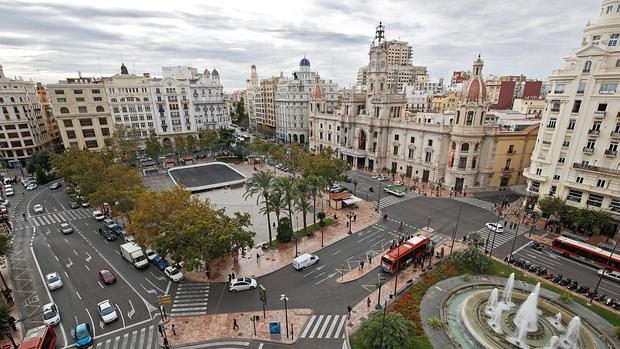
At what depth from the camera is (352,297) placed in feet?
118

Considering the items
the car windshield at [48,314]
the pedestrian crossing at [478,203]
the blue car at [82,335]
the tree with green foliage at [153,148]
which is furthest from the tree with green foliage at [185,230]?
the tree with green foliage at [153,148]

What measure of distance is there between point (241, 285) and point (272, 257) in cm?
811

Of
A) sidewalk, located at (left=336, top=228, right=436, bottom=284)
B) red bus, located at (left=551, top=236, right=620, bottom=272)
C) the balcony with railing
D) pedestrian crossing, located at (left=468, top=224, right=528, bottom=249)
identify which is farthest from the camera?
pedestrian crossing, located at (left=468, top=224, right=528, bottom=249)

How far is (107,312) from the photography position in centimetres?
3259

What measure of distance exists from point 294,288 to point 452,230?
31.3 meters

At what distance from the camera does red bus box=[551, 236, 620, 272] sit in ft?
129

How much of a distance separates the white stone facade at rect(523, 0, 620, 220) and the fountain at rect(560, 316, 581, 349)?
31.4 m

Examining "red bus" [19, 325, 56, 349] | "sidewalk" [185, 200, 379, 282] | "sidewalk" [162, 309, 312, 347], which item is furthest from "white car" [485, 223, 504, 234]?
"red bus" [19, 325, 56, 349]

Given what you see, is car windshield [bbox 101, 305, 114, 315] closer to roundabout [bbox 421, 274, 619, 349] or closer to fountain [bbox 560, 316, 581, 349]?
roundabout [bbox 421, 274, 619, 349]

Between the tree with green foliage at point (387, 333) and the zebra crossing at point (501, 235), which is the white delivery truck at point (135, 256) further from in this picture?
the zebra crossing at point (501, 235)

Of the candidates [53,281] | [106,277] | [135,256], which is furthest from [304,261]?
[53,281]

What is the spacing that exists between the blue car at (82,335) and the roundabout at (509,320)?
34.0 metres

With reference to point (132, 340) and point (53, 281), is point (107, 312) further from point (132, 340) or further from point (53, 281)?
point (53, 281)

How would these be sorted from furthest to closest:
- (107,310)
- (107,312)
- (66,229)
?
(66,229) → (107,310) → (107,312)
